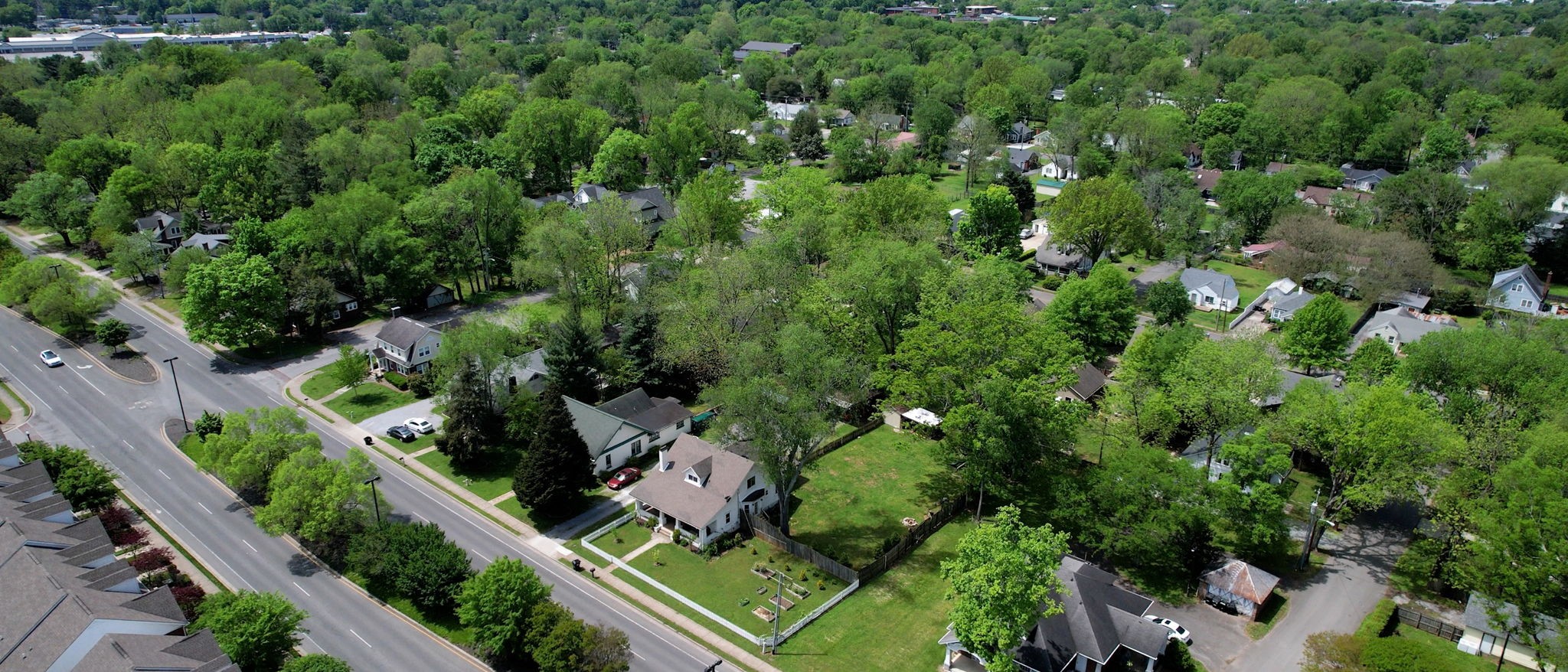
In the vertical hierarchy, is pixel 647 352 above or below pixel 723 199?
below

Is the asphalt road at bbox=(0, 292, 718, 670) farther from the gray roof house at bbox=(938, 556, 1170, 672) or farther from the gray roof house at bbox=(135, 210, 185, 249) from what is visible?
the gray roof house at bbox=(135, 210, 185, 249)

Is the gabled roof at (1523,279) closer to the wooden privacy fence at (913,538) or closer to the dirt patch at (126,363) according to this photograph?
the wooden privacy fence at (913,538)

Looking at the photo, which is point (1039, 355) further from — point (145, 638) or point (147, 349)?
point (147, 349)

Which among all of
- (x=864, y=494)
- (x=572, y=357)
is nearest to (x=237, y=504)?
(x=572, y=357)

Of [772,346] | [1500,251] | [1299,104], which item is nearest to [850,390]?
[772,346]

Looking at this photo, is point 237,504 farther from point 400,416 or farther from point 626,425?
point 626,425

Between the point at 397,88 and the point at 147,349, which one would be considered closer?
the point at 147,349

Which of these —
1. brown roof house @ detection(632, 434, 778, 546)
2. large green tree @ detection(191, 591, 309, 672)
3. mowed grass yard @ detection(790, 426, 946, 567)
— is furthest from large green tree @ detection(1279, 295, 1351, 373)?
large green tree @ detection(191, 591, 309, 672)
